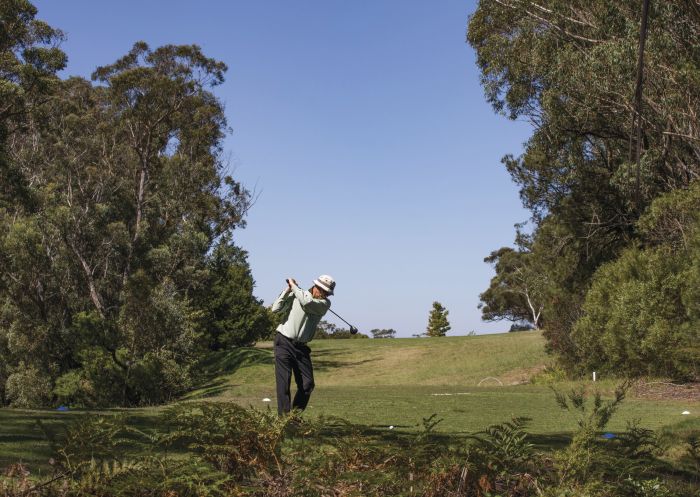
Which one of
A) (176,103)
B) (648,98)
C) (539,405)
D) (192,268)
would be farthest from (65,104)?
(539,405)

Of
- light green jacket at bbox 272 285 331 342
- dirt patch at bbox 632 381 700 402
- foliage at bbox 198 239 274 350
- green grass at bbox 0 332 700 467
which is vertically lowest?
dirt patch at bbox 632 381 700 402

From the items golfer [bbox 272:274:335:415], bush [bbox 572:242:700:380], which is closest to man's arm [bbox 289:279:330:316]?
golfer [bbox 272:274:335:415]

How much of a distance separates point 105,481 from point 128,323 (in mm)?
30323

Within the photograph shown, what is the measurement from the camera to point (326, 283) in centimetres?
960

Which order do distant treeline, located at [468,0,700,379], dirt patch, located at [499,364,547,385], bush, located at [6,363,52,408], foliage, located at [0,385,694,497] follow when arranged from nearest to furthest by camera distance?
foliage, located at [0,385,694,497] → distant treeline, located at [468,0,700,379] → bush, located at [6,363,52,408] → dirt patch, located at [499,364,547,385]

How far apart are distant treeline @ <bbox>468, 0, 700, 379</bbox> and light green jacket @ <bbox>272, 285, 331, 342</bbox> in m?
14.3

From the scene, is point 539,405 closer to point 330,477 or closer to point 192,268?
point 330,477

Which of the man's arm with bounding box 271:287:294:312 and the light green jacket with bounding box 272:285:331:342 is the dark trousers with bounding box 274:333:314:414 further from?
the man's arm with bounding box 271:287:294:312

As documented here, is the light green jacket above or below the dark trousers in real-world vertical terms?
above

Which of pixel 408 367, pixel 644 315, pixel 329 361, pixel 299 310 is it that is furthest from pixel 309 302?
pixel 329 361

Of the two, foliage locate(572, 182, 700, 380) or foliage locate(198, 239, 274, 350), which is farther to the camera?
foliage locate(198, 239, 274, 350)

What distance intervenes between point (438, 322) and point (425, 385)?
49.7 m

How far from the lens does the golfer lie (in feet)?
30.8

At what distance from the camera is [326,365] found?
45.1 m
